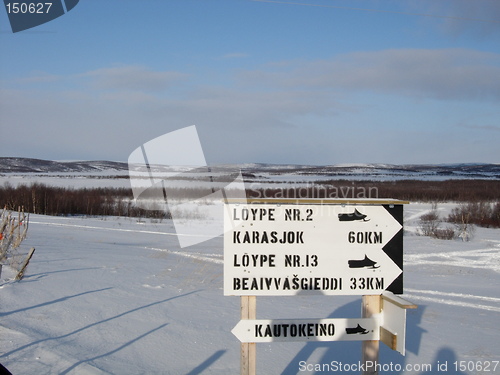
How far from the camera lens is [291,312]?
6.58m

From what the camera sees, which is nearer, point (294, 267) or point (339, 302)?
point (294, 267)

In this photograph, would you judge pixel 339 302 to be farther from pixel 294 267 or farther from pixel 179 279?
pixel 294 267

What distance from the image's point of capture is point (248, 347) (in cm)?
349

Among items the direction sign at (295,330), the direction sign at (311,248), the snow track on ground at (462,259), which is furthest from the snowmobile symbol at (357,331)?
the snow track on ground at (462,259)

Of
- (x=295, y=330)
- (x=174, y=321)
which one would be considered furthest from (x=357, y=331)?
(x=174, y=321)

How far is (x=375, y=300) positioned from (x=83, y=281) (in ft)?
16.6

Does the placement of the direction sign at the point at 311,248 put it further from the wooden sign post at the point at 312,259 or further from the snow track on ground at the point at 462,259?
the snow track on ground at the point at 462,259

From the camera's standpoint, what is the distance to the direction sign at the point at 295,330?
344 cm

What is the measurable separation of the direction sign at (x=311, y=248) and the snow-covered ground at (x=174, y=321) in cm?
145

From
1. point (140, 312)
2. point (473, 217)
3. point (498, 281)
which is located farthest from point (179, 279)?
point (473, 217)

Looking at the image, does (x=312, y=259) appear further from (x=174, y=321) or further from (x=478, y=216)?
(x=478, y=216)

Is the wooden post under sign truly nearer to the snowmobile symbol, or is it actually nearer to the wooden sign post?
the wooden sign post

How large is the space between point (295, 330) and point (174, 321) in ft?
8.80

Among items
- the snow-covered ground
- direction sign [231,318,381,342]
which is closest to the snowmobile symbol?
direction sign [231,318,381,342]
